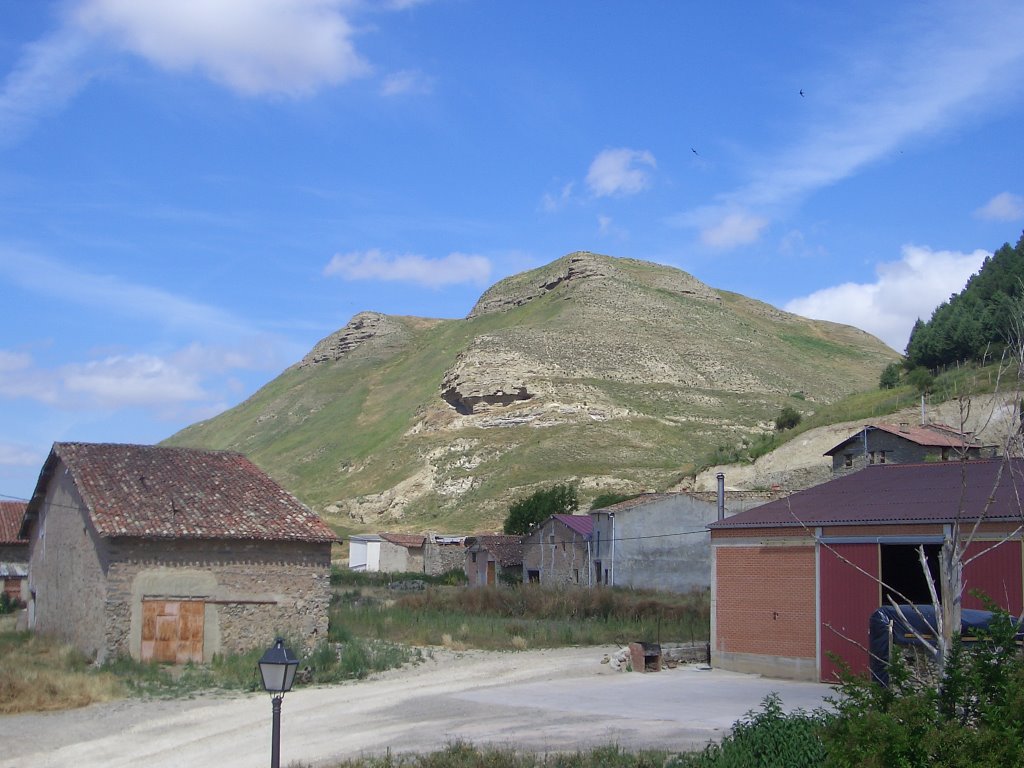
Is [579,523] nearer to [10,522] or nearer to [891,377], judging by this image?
[10,522]

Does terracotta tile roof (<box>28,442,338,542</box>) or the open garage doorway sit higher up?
terracotta tile roof (<box>28,442,338,542</box>)

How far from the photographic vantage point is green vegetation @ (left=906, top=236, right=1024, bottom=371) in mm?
64438

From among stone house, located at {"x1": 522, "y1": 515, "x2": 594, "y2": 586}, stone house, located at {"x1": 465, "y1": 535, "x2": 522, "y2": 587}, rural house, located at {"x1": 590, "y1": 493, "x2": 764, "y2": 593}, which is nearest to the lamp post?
rural house, located at {"x1": 590, "y1": 493, "x2": 764, "y2": 593}

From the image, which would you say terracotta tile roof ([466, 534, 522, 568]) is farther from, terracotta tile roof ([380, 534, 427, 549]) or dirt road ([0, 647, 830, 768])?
dirt road ([0, 647, 830, 768])

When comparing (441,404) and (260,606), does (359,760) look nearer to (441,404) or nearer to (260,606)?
(260,606)

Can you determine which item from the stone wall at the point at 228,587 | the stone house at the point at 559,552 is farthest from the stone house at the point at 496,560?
the stone wall at the point at 228,587

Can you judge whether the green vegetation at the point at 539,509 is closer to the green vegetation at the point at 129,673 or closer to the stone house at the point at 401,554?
the stone house at the point at 401,554

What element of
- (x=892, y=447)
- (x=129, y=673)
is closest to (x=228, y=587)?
(x=129, y=673)

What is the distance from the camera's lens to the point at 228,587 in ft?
85.4

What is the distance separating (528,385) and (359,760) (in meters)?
93.7

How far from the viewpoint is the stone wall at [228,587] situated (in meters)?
24.7

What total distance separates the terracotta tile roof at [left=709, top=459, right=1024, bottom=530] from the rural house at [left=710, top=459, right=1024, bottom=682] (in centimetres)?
3

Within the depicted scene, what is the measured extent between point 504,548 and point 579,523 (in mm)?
7982

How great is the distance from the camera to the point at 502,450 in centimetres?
9831
